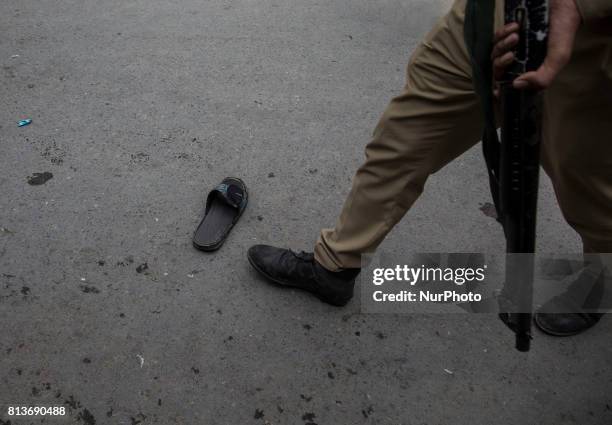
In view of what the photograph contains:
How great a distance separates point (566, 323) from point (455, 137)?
86cm

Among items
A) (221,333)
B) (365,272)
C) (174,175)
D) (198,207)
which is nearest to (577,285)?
(365,272)

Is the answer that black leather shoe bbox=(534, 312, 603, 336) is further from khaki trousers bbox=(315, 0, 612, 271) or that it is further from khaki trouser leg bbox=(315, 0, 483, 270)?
khaki trouser leg bbox=(315, 0, 483, 270)

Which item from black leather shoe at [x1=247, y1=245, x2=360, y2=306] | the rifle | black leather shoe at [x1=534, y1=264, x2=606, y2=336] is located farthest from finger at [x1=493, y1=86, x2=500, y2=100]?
black leather shoe at [x1=534, y1=264, x2=606, y2=336]

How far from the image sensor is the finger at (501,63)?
1.23 metres

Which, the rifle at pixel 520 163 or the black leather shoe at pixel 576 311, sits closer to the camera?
the rifle at pixel 520 163

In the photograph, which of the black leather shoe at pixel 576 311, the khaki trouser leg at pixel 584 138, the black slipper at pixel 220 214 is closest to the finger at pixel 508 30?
the khaki trouser leg at pixel 584 138

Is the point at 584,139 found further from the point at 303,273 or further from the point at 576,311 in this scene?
the point at 303,273

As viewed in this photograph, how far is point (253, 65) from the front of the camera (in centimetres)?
342

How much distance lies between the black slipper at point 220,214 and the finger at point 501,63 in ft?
4.54

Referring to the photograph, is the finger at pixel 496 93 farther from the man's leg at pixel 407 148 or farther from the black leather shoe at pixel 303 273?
the black leather shoe at pixel 303 273

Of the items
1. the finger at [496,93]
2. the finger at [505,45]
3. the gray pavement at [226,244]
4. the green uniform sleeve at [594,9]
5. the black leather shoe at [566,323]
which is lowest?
the gray pavement at [226,244]

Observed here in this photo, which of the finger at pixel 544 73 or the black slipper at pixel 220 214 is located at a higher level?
the finger at pixel 544 73

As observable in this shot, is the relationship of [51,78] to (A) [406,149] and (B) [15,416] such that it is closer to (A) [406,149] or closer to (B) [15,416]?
(B) [15,416]

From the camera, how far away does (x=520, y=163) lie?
1.36 metres
